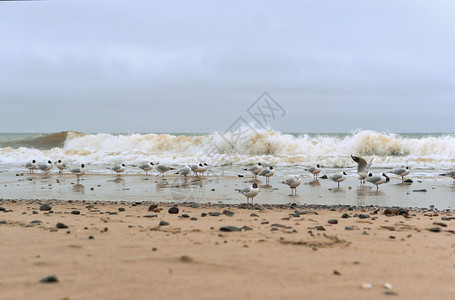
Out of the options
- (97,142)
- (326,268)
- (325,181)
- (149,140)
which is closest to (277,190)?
(325,181)

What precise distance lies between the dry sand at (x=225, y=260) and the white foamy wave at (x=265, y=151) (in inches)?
678

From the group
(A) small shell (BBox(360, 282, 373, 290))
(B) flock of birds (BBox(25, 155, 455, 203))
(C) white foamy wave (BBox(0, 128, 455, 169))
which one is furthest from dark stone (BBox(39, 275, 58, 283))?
(C) white foamy wave (BBox(0, 128, 455, 169))

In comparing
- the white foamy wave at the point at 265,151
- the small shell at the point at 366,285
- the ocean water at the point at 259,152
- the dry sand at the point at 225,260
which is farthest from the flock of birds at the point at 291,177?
the small shell at the point at 366,285

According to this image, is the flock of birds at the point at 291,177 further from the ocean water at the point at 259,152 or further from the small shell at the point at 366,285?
the small shell at the point at 366,285

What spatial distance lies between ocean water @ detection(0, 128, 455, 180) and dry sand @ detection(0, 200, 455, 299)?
12.8 meters

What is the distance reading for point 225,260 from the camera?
12.9ft

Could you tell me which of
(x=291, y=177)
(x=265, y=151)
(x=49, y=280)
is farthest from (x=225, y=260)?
(x=265, y=151)

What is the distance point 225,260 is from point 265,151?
91.2 feet

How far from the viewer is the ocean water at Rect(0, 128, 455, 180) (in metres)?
22.0

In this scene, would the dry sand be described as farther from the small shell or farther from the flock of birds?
the flock of birds

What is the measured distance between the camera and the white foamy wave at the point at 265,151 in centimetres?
2373

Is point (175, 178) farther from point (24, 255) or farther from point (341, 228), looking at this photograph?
point (24, 255)

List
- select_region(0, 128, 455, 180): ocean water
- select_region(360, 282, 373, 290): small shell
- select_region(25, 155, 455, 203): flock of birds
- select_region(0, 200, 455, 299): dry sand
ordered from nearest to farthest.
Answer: select_region(0, 200, 455, 299): dry sand, select_region(360, 282, 373, 290): small shell, select_region(25, 155, 455, 203): flock of birds, select_region(0, 128, 455, 180): ocean water

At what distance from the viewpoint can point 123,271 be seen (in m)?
3.54
